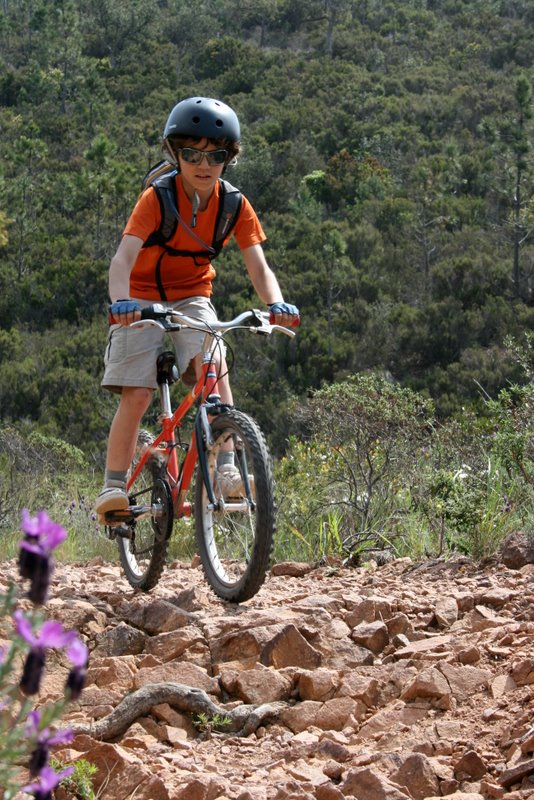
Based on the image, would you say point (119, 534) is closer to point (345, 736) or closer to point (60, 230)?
point (345, 736)

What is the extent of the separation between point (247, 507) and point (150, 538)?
1.32 meters

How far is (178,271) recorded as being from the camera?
4.20 metres

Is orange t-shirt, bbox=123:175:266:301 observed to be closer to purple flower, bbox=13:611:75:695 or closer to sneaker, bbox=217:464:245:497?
sneaker, bbox=217:464:245:497

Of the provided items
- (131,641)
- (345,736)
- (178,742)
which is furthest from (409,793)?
(131,641)

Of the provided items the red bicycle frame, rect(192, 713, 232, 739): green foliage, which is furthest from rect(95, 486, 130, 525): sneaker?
rect(192, 713, 232, 739): green foliage

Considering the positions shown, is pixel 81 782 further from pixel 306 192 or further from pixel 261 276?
pixel 306 192

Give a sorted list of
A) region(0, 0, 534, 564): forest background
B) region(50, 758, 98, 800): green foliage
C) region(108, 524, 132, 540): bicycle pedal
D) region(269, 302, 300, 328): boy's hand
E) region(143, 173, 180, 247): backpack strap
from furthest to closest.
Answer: region(0, 0, 534, 564): forest background
region(108, 524, 132, 540): bicycle pedal
region(143, 173, 180, 247): backpack strap
region(269, 302, 300, 328): boy's hand
region(50, 758, 98, 800): green foliage

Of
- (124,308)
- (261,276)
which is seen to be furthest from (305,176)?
(124,308)

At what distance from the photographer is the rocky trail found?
2.28m

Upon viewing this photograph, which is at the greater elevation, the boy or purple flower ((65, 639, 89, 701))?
the boy

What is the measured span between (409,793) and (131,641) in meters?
1.41

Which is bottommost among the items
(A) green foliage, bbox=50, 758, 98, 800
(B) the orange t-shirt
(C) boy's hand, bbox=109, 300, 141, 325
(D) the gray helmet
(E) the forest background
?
(A) green foliage, bbox=50, 758, 98, 800

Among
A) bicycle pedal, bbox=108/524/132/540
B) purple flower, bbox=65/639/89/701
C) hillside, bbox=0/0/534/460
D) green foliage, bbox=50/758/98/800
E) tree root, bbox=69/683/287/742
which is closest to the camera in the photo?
purple flower, bbox=65/639/89/701

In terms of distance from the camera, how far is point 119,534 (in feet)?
14.2
